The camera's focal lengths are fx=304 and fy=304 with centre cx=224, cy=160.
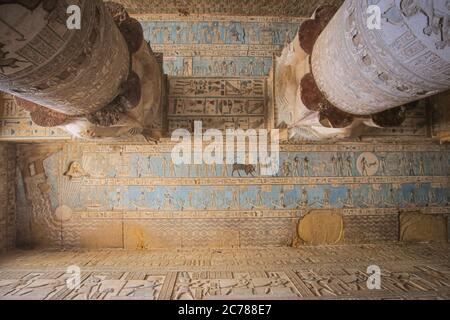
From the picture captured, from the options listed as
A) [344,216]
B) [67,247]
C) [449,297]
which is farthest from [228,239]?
[449,297]

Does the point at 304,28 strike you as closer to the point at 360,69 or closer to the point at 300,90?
the point at 300,90

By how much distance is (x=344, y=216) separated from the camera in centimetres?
500

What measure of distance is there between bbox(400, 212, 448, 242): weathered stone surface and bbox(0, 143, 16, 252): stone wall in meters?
6.34

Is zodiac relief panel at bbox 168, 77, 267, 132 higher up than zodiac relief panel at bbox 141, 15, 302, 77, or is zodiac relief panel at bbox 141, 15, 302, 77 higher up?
zodiac relief panel at bbox 141, 15, 302, 77

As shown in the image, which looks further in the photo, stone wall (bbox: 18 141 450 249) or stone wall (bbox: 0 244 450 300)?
stone wall (bbox: 18 141 450 249)

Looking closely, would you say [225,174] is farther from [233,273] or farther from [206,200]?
[233,273]

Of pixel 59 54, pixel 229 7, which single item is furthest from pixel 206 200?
pixel 59 54

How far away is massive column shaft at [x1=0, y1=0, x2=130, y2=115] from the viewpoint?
3.65 ft

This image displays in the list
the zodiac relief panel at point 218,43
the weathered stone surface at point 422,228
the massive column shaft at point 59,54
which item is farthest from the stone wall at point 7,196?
the weathered stone surface at point 422,228

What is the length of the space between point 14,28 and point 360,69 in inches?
64.0

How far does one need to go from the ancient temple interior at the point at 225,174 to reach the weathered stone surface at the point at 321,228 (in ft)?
0.08

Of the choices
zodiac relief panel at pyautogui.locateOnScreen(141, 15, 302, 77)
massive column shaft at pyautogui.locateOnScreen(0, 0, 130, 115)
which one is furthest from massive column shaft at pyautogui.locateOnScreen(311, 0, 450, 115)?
zodiac relief panel at pyautogui.locateOnScreen(141, 15, 302, 77)

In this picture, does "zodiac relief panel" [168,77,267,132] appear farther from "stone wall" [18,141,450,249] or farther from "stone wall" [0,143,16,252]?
"stone wall" [0,143,16,252]

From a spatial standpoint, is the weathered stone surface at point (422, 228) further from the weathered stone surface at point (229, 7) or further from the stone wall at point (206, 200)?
the weathered stone surface at point (229, 7)
